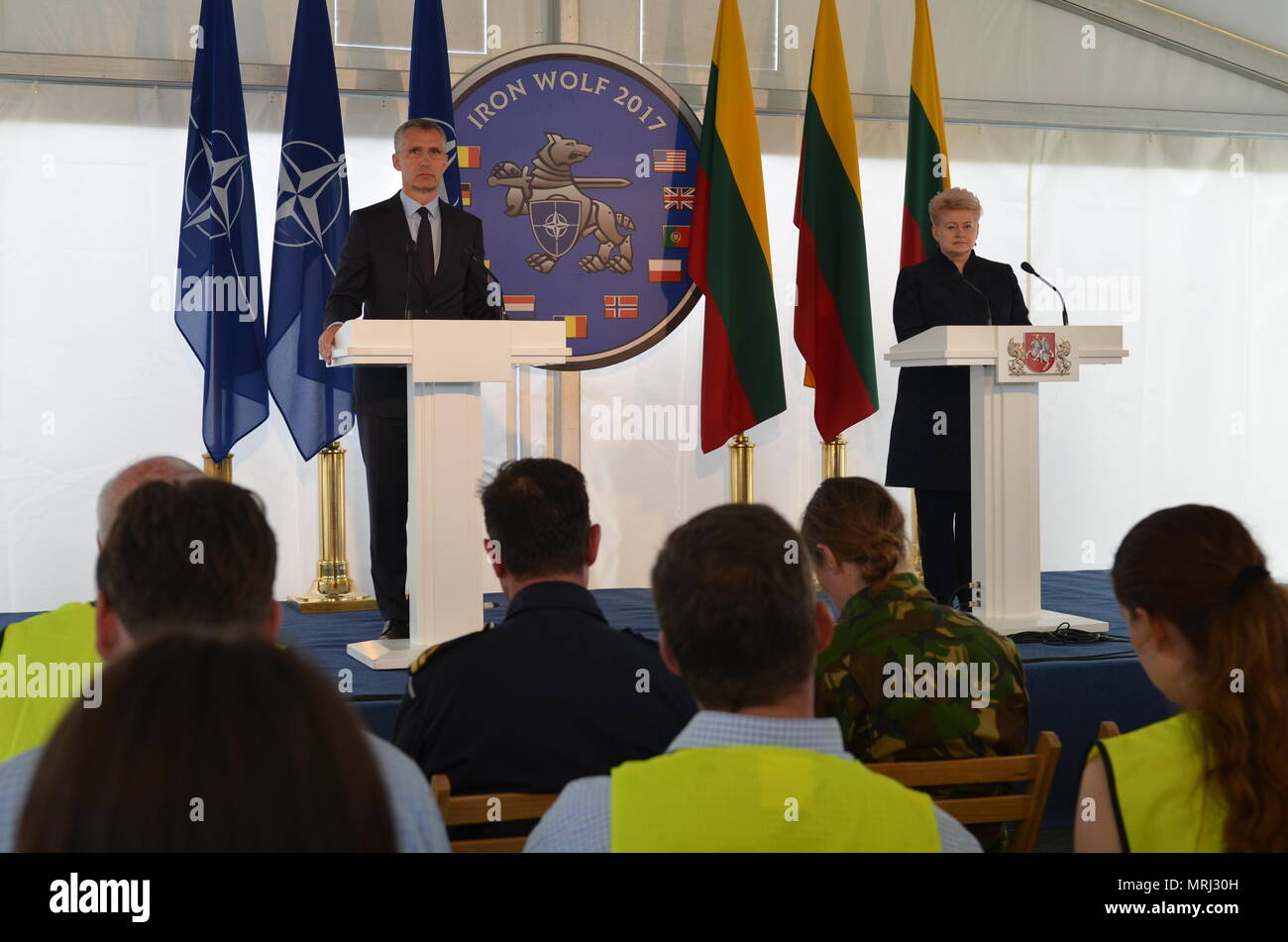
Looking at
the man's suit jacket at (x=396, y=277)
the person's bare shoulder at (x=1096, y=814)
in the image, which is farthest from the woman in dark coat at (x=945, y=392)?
the person's bare shoulder at (x=1096, y=814)

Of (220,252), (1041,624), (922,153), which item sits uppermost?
(922,153)

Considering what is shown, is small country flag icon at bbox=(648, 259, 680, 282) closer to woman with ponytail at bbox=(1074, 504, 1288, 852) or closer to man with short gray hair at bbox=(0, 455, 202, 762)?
man with short gray hair at bbox=(0, 455, 202, 762)

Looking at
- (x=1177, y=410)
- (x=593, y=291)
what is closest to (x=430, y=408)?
(x=593, y=291)

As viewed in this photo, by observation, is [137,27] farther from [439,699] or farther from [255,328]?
[439,699]

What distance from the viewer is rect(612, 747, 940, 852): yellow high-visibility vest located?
1.07 meters

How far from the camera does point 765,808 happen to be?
1.08 meters

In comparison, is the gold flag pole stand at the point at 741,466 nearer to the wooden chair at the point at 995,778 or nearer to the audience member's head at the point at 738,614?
the wooden chair at the point at 995,778

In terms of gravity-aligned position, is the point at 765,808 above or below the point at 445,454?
below

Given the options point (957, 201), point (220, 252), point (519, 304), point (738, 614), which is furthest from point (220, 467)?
point (738, 614)

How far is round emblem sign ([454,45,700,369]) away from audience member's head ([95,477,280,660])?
12.3 ft

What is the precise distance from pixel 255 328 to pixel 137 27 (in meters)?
1.35

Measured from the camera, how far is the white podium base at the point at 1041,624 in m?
3.72

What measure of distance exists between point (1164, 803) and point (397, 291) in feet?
9.34

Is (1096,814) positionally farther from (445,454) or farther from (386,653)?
(386,653)
